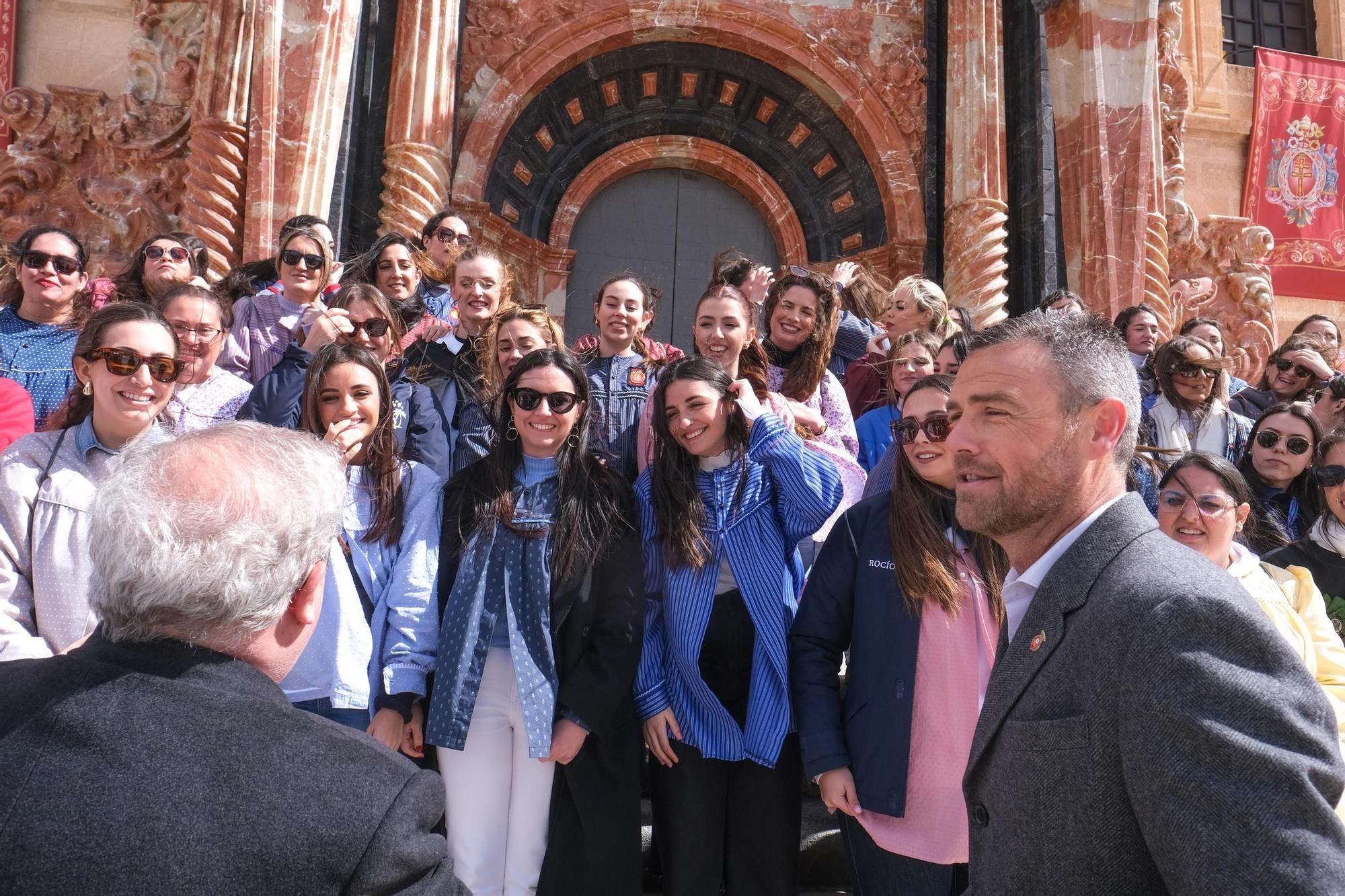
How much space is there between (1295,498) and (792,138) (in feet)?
20.3

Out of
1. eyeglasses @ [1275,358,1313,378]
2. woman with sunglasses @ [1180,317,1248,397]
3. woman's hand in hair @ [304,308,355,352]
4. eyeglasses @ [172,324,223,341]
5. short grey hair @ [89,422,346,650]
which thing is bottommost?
short grey hair @ [89,422,346,650]

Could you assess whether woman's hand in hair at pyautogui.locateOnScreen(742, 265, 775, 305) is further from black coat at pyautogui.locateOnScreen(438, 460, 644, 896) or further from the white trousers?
the white trousers

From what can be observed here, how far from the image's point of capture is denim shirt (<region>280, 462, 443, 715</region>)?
2684 mm

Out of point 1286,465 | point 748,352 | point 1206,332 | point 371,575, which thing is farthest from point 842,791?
point 1206,332

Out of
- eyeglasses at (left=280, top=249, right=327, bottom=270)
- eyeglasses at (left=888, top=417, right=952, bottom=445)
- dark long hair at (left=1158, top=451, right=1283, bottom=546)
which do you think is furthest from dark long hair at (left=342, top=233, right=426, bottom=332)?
dark long hair at (left=1158, top=451, right=1283, bottom=546)

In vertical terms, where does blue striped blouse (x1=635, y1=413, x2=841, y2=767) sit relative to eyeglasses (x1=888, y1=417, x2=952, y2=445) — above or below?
below

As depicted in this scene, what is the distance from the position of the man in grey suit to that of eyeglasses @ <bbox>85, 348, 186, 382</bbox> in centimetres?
224

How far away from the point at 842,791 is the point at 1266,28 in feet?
45.2

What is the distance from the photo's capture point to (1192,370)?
4.70 m

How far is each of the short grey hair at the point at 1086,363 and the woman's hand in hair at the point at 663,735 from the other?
167 cm

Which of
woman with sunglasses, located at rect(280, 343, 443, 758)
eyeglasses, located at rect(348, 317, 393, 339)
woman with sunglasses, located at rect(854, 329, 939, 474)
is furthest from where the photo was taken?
woman with sunglasses, located at rect(854, 329, 939, 474)

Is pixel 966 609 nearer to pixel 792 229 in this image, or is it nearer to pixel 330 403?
pixel 330 403

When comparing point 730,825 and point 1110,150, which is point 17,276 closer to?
point 730,825

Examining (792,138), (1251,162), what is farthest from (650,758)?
(1251,162)
